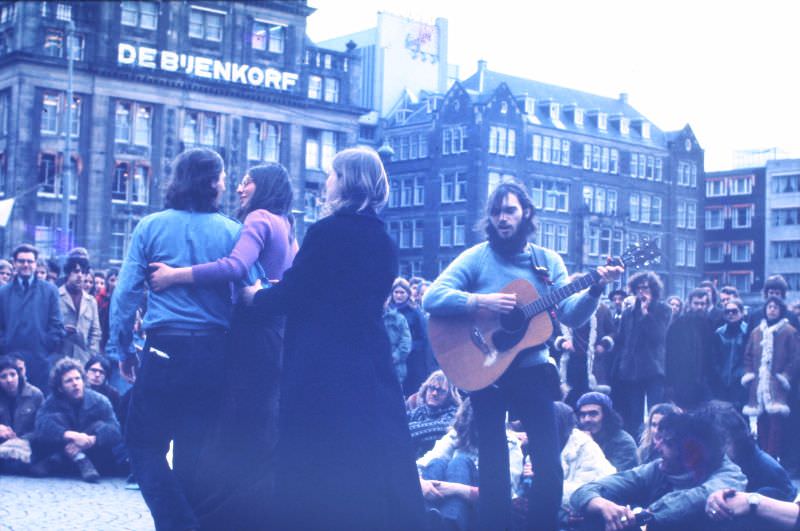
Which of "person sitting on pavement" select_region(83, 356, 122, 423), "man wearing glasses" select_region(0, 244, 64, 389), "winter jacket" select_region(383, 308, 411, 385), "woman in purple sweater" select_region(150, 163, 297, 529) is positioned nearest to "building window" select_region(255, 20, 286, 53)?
"winter jacket" select_region(383, 308, 411, 385)

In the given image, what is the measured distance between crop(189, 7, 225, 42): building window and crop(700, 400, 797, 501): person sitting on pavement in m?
47.2

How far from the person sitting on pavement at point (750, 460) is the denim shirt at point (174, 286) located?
2.85 m

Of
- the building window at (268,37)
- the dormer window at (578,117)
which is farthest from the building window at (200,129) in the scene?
the dormer window at (578,117)

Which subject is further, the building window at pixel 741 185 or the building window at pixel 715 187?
the building window at pixel 715 187

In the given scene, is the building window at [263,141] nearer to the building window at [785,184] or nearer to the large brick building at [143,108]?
the large brick building at [143,108]

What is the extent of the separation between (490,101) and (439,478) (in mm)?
56182

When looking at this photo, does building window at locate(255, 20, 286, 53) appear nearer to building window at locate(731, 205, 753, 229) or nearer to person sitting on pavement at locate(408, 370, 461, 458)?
building window at locate(731, 205, 753, 229)

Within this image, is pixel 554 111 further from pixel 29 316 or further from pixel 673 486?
pixel 673 486

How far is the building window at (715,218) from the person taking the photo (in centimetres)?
7869

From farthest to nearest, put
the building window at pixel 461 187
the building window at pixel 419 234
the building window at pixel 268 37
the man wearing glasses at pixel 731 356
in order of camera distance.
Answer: the building window at pixel 419 234, the building window at pixel 461 187, the building window at pixel 268 37, the man wearing glasses at pixel 731 356

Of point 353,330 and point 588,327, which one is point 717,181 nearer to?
point 588,327

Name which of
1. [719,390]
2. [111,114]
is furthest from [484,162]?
[719,390]

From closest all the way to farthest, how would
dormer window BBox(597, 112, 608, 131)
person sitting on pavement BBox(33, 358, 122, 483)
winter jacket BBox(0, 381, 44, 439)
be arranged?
person sitting on pavement BBox(33, 358, 122, 483)
winter jacket BBox(0, 381, 44, 439)
dormer window BBox(597, 112, 608, 131)

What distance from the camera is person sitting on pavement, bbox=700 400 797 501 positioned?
21.7 feet
